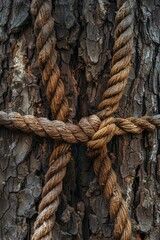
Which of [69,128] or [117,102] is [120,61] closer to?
[117,102]

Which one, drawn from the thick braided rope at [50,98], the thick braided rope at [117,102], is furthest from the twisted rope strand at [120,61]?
the thick braided rope at [50,98]

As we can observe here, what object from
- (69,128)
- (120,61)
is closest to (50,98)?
(69,128)

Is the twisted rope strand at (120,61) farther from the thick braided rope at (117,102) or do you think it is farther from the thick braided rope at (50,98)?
the thick braided rope at (50,98)

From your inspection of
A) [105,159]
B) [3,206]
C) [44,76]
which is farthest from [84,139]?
[3,206]

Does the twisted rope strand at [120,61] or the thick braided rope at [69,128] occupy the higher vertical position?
the twisted rope strand at [120,61]

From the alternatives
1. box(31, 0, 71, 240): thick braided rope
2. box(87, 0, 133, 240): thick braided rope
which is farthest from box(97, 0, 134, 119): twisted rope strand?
box(31, 0, 71, 240): thick braided rope

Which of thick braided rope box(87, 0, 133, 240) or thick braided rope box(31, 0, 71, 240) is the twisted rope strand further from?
thick braided rope box(31, 0, 71, 240)
